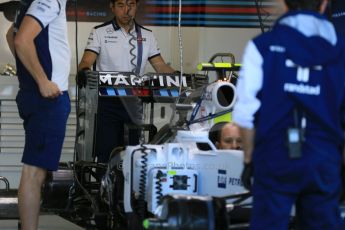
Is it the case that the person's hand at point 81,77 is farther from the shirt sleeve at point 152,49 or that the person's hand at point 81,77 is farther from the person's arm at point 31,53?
the person's arm at point 31,53

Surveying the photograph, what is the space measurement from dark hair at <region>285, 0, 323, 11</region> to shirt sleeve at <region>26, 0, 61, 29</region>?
1.90 metres

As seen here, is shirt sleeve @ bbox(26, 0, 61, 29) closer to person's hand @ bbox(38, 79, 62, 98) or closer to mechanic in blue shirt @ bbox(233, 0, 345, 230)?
person's hand @ bbox(38, 79, 62, 98)

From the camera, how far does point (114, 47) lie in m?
7.33

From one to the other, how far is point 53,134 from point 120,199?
60 centimetres

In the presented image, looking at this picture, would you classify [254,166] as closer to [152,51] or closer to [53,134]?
[53,134]

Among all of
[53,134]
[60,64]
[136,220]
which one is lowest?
[136,220]

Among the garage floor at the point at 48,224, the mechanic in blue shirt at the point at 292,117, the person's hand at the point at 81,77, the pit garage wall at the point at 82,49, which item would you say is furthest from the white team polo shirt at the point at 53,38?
the pit garage wall at the point at 82,49

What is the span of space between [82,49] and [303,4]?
5.45 m

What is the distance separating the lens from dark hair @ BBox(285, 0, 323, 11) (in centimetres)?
374

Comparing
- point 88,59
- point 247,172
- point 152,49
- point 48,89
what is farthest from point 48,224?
point 247,172

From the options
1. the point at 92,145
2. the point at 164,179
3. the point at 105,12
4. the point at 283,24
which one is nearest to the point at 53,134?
the point at 164,179

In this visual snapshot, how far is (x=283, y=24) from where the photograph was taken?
145 inches

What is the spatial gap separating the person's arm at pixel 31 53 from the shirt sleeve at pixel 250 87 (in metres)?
1.79

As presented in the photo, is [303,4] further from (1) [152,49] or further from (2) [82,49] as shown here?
(2) [82,49]
